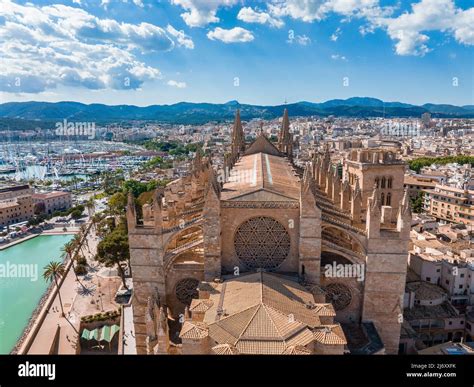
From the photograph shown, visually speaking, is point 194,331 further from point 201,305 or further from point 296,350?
point 296,350

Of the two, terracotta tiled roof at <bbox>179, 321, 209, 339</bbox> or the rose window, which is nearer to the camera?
terracotta tiled roof at <bbox>179, 321, 209, 339</bbox>

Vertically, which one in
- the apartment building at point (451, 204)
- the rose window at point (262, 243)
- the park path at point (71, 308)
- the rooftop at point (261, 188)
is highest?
the rooftop at point (261, 188)

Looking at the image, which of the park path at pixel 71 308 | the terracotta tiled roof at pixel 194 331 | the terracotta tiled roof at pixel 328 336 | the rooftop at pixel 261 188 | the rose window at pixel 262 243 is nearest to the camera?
the terracotta tiled roof at pixel 328 336

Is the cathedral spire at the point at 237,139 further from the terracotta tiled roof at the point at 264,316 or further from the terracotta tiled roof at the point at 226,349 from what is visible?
the terracotta tiled roof at the point at 226,349

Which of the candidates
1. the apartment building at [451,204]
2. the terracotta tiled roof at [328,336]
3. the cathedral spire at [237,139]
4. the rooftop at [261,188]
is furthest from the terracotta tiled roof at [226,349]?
the apartment building at [451,204]

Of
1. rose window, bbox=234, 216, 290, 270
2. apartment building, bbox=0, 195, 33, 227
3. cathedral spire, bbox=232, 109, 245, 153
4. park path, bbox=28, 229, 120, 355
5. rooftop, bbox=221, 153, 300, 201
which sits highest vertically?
cathedral spire, bbox=232, 109, 245, 153

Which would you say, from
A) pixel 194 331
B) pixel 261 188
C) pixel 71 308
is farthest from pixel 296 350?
pixel 71 308

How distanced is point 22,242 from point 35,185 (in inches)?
1934

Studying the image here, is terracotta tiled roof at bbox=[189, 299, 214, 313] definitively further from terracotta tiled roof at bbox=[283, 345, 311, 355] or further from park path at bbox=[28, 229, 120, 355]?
park path at bbox=[28, 229, 120, 355]

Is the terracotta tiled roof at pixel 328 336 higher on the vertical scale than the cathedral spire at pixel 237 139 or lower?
lower

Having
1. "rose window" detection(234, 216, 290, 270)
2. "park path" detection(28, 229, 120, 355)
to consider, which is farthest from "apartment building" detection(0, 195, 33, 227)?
"rose window" detection(234, 216, 290, 270)

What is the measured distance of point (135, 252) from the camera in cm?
2252
